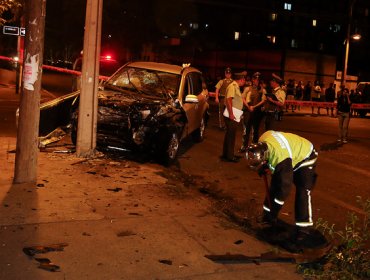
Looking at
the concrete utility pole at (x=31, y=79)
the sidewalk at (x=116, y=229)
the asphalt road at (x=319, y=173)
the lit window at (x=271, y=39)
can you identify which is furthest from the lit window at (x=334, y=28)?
the concrete utility pole at (x=31, y=79)

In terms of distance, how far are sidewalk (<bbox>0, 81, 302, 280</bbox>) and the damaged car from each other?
3.05ft

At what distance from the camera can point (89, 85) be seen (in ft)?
28.6

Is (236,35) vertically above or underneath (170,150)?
above

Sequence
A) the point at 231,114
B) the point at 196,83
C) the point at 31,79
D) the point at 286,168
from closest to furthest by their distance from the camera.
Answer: the point at 286,168 < the point at 31,79 < the point at 231,114 < the point at 196,83

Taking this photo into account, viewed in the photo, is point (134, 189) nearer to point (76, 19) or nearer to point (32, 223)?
point (32, 223)

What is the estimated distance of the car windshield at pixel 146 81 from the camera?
9.90m

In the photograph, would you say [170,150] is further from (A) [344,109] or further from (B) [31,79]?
(A) [344,109]

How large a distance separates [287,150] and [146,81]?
534 cm

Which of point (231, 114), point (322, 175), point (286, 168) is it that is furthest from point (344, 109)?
point (286, 168)

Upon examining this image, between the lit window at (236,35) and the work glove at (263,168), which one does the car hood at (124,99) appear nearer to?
the work glove at (263,168)

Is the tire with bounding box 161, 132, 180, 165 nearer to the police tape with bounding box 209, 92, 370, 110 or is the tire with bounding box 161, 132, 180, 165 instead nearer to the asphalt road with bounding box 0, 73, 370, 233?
the asphalt road with bounding box 0, 73, 370, 233

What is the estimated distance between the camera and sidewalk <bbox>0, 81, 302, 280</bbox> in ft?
14.9

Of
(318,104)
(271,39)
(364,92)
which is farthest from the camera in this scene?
(271,39)

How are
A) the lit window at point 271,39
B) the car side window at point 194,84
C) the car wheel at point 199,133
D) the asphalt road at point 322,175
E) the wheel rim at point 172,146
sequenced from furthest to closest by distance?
the lit window at point 271,39 → the car wheel at point 199,133 → the car side window at point 194,84 → the wheel rim at point 172,146 → the asphalt road at point 322,175
